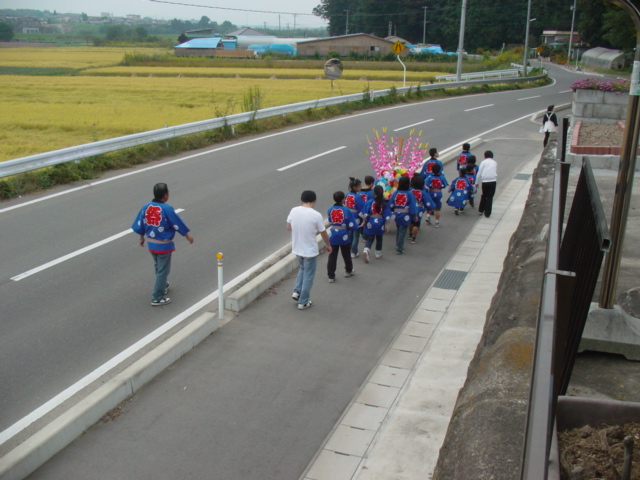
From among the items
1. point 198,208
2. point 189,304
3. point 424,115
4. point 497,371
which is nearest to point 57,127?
point 198,208

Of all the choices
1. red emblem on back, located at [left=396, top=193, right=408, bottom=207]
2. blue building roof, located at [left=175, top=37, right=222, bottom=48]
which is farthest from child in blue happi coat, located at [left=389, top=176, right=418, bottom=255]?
blue building roof, located at [left=175, top=37, right=222, bottom=48]

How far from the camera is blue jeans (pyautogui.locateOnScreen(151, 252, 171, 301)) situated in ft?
27.0

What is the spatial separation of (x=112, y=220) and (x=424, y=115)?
17.7 m

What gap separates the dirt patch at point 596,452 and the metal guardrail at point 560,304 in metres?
0.28

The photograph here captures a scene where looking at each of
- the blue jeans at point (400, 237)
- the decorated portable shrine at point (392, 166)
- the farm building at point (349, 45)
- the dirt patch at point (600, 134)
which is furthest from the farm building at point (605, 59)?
the blue jeans at point (400, 237)

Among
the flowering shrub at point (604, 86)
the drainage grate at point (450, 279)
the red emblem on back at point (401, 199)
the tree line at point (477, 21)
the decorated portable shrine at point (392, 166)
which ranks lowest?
the drainage grate at point (450, 279)

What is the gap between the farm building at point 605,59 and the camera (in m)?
67.4

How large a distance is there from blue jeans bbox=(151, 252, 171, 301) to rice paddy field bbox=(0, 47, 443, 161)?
32.8 ft

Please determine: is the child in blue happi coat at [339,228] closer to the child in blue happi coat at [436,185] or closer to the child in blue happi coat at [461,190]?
the child in blue happi coat at [436,185]

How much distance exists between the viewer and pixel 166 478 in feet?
16.5

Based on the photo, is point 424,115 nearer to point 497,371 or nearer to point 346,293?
point 346,293

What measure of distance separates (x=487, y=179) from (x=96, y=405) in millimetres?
9351

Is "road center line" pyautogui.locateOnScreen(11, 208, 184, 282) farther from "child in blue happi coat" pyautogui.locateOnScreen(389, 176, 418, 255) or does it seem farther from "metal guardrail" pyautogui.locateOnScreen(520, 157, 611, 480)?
"metal guardrail" pyautogui.locateOnScreen(520, 157, 611, 480)

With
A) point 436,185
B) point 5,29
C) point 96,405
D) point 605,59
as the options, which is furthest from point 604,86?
point 605,59
